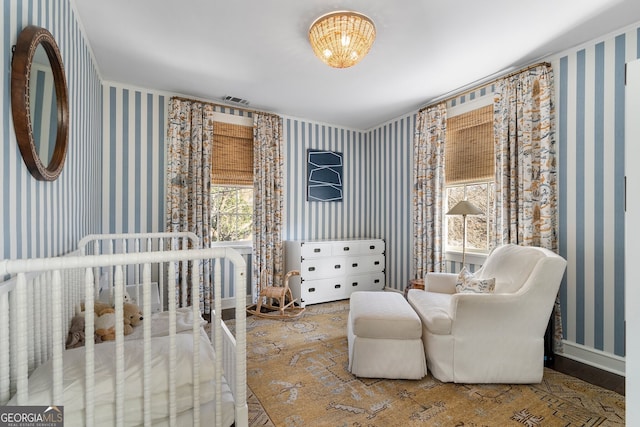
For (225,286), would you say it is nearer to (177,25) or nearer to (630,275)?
(177,25)

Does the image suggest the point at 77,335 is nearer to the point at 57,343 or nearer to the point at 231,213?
the point at 57,343

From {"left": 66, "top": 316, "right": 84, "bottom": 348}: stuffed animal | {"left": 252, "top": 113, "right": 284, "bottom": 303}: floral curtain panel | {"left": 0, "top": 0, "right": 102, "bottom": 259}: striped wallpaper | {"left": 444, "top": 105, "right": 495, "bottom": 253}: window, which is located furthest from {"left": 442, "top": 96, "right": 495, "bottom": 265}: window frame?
{"left": 0, "top": 0, "right": 102, "bottom": 259}: striped wallpaper

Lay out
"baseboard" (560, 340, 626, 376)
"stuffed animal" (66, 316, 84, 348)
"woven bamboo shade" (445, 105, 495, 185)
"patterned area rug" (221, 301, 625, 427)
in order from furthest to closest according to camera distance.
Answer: "woven bamboo shade" (445, 105, 495, 185) < "baseboard" (560, 340, 626, 376) < "patterned area rug" (221, 301, 625, 427) < "stuffed animal" (66, 316, 84, 348)

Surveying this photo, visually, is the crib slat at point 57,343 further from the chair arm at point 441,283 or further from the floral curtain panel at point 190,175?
the chair arm at point 441,283

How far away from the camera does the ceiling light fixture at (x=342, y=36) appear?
1.98m

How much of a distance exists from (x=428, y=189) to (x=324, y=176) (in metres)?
1.57

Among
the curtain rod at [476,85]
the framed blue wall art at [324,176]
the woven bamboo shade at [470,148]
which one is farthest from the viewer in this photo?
the framed blue wall art at [324,176]

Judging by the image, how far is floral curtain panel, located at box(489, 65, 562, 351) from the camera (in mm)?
2564

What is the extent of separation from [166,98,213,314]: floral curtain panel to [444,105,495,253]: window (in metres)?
2.84

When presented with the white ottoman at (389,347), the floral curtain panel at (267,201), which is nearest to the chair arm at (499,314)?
the white ottoman at (389,347)

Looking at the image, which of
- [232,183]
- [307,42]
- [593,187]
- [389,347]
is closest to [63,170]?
[307,42]

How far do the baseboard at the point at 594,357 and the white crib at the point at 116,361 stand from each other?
2.72 metres

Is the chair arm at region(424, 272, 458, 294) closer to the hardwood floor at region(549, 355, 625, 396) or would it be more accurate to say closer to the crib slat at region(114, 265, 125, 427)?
the hardwood floor at region(549, 355, 625, 396)

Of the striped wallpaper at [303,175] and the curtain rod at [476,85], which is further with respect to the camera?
the curtain rod at [476,85]
